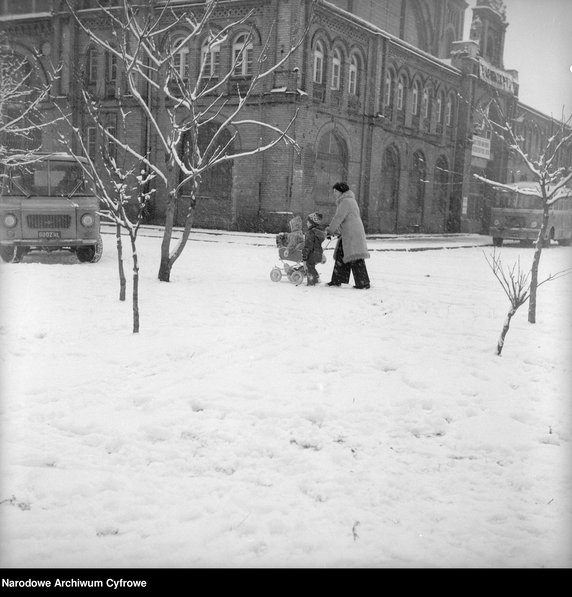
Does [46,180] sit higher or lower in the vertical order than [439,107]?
lower

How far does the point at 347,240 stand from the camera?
1078cm

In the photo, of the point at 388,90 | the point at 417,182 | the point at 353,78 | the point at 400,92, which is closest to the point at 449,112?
the point at 417,182

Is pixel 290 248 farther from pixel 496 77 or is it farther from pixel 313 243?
pixel 496 77

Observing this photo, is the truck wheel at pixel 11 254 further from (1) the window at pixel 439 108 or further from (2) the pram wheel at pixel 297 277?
(1) the window at pixel 439 108

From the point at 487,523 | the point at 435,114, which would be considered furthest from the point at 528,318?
the point at 435,114

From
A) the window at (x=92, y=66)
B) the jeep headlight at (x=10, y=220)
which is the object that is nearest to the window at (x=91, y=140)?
the window at (x=92, y=66)

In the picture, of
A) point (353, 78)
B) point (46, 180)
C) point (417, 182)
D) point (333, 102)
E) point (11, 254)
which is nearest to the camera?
point (11, 254)

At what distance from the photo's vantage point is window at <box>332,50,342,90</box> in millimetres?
27391

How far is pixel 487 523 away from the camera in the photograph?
11.8 ft

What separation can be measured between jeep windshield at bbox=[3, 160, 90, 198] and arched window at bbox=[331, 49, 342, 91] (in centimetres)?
1676

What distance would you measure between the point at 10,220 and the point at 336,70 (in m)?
18.7

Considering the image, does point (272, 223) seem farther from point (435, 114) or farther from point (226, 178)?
point (435, 114)

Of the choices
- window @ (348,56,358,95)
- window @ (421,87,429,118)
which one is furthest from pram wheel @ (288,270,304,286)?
window @ (421,87,429,118)
